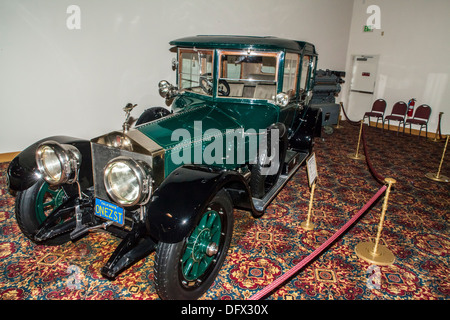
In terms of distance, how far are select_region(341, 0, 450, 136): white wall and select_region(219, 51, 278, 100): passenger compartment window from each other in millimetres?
6482

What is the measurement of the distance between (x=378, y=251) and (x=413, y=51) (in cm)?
749

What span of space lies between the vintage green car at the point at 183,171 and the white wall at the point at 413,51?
20.3 ft

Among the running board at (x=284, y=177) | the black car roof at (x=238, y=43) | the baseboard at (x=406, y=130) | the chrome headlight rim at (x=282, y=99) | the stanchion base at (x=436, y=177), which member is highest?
the black car roof at (x=238, y=43)

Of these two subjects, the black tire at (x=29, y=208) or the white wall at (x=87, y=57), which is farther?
the white wall at (x=87, y=57)

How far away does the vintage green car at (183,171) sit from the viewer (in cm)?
205

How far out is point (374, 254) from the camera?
2.95 m

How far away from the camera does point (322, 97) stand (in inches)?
324

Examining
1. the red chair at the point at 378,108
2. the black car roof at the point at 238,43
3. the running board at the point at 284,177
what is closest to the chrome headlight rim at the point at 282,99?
the black car roof at the point at 238,43

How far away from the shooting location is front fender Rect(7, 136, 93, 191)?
255 centimetres

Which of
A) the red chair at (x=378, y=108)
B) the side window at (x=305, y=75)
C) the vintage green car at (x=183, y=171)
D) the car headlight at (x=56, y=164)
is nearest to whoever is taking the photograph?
the vintage green car at (x=183, y=171)

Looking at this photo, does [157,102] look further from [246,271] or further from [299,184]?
[246,271]

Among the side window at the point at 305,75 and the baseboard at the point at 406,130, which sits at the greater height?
the side window at the point at 305,75

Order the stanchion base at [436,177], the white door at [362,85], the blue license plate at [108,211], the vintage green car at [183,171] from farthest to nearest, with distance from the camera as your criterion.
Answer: the white door at [362,85] < the stanchion base at [436,177] < the blue license plate at [108,211] < the vintage green car at [183,171]

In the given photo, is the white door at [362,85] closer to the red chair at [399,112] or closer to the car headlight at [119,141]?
the red chair at [399,112]
